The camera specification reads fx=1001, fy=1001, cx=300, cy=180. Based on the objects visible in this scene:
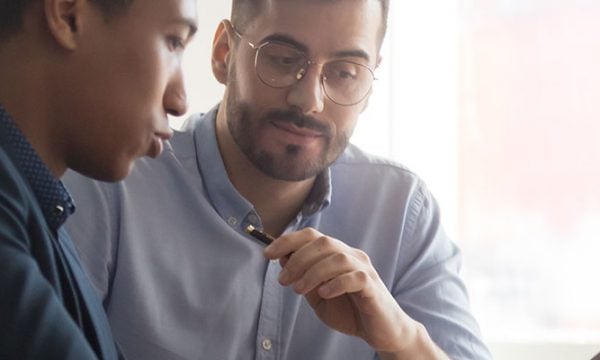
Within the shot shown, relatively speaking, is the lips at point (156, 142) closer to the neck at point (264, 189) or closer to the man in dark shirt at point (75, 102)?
the man in dark shirt at point (75, 102)

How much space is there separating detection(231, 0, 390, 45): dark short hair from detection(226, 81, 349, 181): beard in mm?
154

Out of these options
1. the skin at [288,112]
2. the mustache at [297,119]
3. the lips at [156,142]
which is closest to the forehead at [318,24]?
the skin at [288,112]

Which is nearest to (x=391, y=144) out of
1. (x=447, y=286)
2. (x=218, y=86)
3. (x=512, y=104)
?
(x=512, y=104)

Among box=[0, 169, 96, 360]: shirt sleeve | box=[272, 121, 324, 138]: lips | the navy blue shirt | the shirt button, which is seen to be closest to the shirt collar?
box=[272, 121, 324, 138]: lips

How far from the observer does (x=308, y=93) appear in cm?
163

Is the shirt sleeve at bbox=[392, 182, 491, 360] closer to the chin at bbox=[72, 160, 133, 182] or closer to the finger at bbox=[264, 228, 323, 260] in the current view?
the finger at bbox=[264, 228, 323, 260]

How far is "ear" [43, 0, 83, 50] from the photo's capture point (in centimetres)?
98

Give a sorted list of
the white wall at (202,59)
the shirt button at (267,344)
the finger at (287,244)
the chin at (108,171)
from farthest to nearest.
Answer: the white wall at (202,59)
the shirt button at (267,344)
the finger at (287,244)
the chin at (108,171)

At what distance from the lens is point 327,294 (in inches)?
51.6

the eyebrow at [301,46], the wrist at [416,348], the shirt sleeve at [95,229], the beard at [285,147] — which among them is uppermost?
the eyebrow at [301,46]

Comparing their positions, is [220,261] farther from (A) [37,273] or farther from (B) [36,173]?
(A) [37,273]

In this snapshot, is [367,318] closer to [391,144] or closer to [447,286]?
[447,286]

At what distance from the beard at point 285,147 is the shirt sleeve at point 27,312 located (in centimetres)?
81

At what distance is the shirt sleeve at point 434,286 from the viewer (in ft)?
5.43
